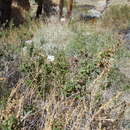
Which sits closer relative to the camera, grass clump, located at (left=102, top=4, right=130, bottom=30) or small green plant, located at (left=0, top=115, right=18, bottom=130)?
small green plant, located at (left=0, top=115, right=18, bottom=130)

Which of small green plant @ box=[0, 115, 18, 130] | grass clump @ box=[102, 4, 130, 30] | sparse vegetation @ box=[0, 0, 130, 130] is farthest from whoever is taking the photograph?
grass clump @ box=[102, 4, 130, 30]

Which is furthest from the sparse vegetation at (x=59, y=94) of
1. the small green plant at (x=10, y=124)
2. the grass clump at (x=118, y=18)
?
the grass clump at (x=118, y=18)

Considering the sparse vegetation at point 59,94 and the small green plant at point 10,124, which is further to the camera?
the sparse vegetation at point 59,94

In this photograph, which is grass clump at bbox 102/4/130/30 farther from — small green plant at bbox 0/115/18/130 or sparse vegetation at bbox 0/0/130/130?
small green plant at bbox 0/115/18/130

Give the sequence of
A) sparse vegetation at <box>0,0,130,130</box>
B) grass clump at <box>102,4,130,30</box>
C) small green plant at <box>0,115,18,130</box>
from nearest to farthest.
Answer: small green plant at <box>0,115,18,130</box> → sparse vegetation at <box>0,0,130,130</box> → grass clump at <box>102,4,130,30</box>

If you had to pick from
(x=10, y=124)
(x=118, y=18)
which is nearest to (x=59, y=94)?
(x=10, y=124)

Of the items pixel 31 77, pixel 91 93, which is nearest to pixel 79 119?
pixel 91 93

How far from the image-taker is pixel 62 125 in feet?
9.69

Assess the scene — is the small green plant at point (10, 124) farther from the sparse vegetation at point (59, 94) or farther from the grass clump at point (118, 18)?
the grass clump at point (118, 18)

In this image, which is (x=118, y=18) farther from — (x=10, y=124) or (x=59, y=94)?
(x=10, y=124)

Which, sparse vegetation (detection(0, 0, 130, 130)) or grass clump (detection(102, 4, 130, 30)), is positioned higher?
sparse vegetation (detection(0, 0, 130, 130))

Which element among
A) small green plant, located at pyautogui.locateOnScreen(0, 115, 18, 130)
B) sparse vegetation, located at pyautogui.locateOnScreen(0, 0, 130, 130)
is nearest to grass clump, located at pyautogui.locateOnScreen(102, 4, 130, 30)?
sparse vegetation, located at pyautogui.locateOnScreen(0, 0, 130, 130)

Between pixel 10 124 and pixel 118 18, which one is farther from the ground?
pixel 10 124

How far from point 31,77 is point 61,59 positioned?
71 cm
